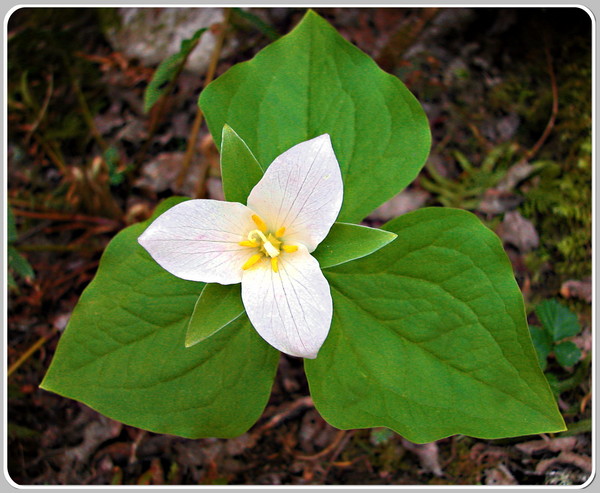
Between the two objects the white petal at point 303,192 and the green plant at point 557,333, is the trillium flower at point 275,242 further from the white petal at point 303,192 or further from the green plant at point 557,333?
the green plant at point 557,333

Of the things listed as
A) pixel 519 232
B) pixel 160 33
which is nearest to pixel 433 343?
pixel 519 232

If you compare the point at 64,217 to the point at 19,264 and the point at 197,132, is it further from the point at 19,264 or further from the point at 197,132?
the point at 197,132

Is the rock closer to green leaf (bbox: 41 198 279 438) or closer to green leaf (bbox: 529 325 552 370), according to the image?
green leaf (bbox: 41 198 279 438)

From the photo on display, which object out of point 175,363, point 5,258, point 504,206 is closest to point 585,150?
point 504,206

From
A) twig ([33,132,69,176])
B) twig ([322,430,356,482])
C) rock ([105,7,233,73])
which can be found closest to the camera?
twig ([322,430,356,482])

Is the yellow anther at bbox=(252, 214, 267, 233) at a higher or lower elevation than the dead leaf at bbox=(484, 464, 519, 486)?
higher

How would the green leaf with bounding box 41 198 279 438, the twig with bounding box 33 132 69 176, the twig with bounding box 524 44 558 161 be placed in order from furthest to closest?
the twig with bounding box 33 132 69 176, the twig with bounding box 524 44 558 161, the green leaf with bounding box 41 198 279 438

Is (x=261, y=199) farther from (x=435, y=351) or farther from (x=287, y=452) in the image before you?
(x=287, y=452)

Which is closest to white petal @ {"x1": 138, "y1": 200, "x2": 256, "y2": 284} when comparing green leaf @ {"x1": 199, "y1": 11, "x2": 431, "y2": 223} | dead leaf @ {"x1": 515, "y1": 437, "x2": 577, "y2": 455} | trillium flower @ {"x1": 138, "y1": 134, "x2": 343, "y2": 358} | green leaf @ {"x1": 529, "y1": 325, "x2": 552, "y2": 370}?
trillium flower @ {"x1": 138, "y1": 134, "x2": 343, "y2": 358}
